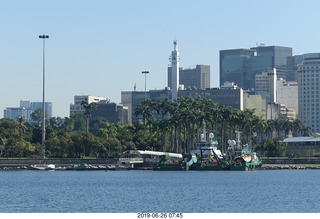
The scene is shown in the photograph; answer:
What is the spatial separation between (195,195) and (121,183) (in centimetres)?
3819

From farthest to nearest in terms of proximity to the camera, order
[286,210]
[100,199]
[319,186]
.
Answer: [319,186] → [100,199] → [286,210]

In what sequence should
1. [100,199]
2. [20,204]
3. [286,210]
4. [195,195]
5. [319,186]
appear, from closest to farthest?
[286,210] < [20,204] < [100,199] < [195,195] < [319,186]

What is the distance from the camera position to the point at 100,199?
117250mm

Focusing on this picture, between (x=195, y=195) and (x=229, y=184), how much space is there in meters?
32.0

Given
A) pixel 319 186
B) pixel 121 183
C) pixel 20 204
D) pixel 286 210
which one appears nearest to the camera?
pixel 286 210

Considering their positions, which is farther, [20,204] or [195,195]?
[195,195]

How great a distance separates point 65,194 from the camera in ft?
416

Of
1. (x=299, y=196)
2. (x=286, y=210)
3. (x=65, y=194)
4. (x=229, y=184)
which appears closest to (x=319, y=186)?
(x=229, y=184)

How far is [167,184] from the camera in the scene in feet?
516

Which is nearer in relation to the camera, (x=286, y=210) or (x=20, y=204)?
(x=286, y=210)

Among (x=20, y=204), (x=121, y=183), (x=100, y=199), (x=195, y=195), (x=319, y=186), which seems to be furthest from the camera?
(x=121, y=183)

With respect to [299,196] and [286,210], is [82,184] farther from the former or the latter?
[286,210]

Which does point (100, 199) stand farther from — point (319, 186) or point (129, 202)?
point (319, 186)

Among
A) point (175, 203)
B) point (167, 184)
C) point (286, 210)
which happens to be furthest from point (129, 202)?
point (167, 184)
